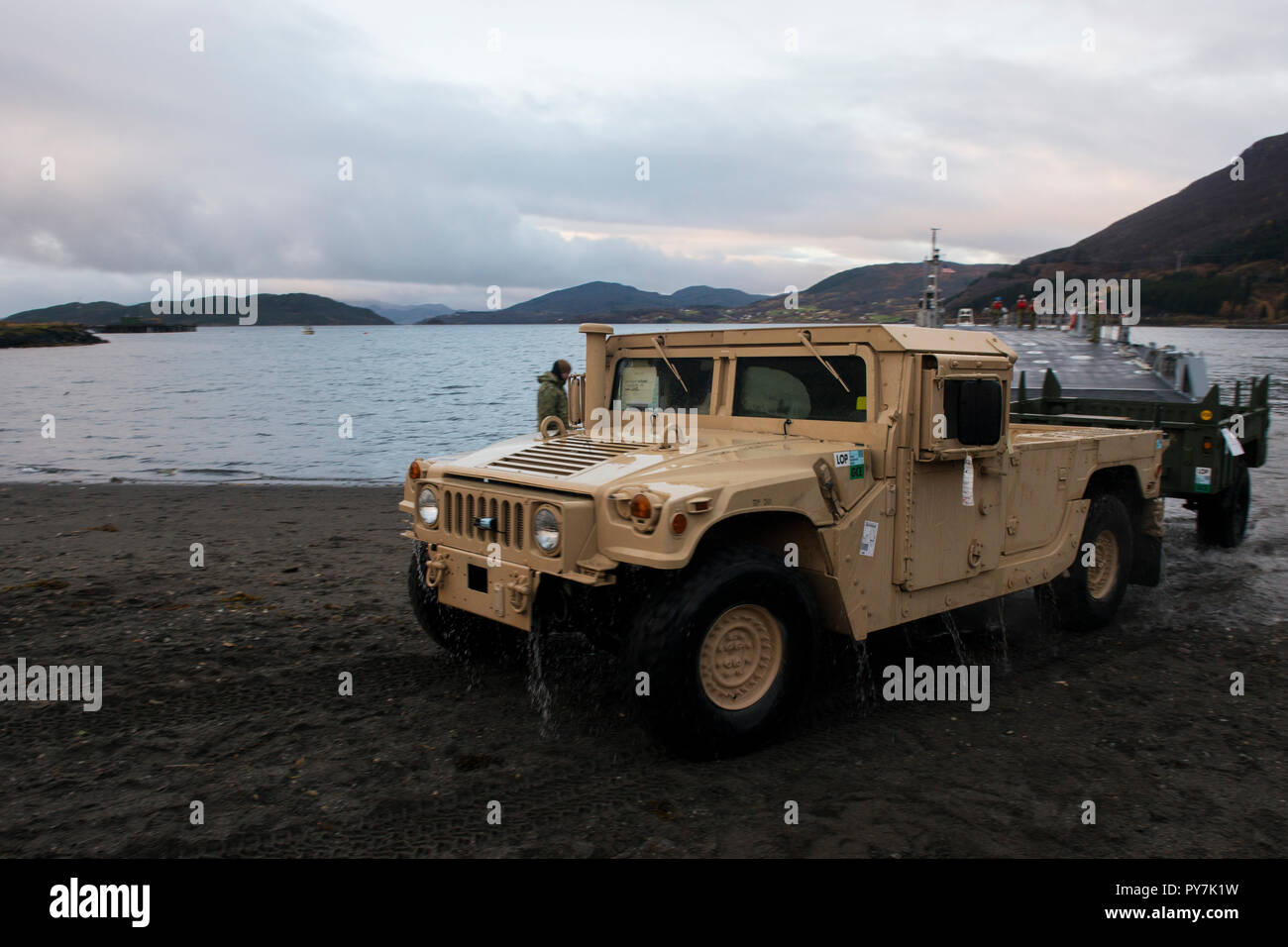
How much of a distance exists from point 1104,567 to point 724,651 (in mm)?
4105

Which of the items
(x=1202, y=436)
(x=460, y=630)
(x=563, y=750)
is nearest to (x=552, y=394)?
(x=460, y=630)

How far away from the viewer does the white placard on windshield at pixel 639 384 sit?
6.24 metres

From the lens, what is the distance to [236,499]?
47.8ft

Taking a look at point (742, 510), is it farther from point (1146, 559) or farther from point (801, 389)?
point (1146, 559)

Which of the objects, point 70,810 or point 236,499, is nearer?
point 70,810

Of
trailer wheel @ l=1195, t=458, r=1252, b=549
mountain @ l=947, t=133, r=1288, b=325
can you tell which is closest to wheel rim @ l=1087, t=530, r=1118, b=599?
trailer wheel @ l=1195, t=458, r=1252, b=549

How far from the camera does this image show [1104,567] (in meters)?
7.25

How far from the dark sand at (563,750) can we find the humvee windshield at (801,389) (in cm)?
173

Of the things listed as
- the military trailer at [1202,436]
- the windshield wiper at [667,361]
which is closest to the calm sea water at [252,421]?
the windshield wiper at [667,361]

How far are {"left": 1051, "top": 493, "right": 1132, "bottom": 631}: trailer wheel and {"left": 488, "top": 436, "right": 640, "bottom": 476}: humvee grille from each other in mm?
3624

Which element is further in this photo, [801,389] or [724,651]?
[801,389]
